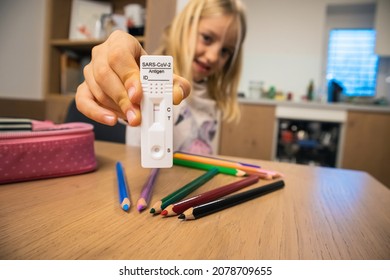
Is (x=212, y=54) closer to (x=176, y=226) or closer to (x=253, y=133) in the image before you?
(x=176, y=226)

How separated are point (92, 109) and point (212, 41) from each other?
519mm

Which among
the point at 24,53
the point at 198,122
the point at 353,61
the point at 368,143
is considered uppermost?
the point at 353,61

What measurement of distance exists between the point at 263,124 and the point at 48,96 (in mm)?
1116

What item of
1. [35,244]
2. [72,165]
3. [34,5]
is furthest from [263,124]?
[35,244]

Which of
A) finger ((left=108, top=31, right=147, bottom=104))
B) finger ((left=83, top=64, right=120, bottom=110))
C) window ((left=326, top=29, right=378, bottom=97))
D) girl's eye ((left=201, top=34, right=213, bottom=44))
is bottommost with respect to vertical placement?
finger ((left=83, top=64, right=120, bottom=110))

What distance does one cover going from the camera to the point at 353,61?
190 centimetres

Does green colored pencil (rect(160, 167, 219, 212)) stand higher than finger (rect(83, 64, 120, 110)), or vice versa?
finger (rect(83, 64, 120, 110))

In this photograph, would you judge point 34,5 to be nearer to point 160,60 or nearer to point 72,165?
point 72,165

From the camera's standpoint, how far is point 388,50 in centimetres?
163

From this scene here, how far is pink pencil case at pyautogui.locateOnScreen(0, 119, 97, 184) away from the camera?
0.30m

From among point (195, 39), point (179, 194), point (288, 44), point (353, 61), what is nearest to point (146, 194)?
point (179, 194)

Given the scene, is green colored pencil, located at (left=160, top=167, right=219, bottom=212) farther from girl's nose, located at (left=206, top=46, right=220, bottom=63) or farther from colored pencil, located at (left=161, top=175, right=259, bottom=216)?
girl's nose, located at (left=206, top=46, right=220, bottom=63)

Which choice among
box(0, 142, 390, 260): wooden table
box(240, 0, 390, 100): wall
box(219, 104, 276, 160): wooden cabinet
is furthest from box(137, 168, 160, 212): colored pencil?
box(240, 0, 390, 100): wall

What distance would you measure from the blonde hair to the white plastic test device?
1.14ft
